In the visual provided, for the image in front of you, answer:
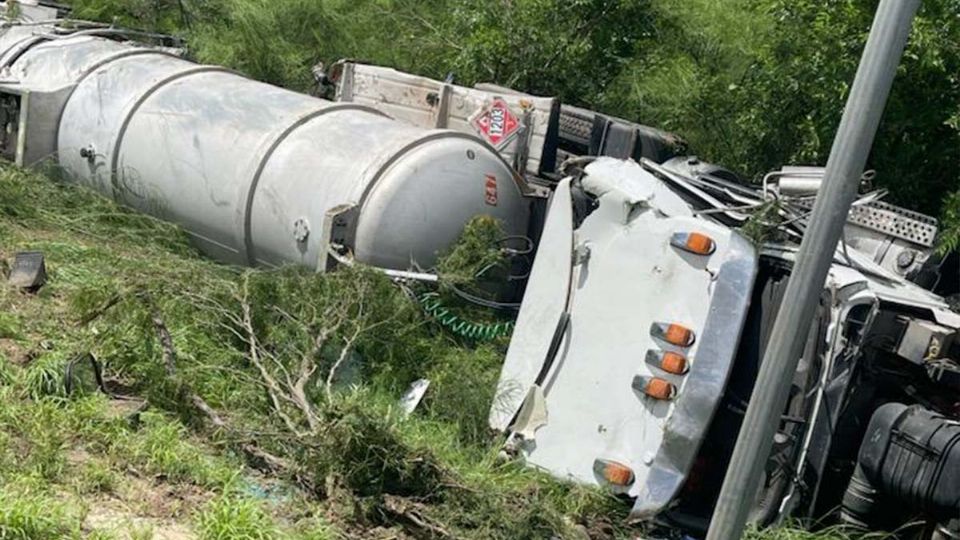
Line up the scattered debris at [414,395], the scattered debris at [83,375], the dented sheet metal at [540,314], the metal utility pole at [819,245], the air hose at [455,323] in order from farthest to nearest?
the air hose at [455,323] → the scattered debris at [414,395] → the dented sheet metal at [540,314] → the scattered debris at [83,375] → the metal utility pole at [819,245]

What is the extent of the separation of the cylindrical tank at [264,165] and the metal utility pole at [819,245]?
13.6 feet

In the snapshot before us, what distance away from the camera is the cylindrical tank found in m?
7.32

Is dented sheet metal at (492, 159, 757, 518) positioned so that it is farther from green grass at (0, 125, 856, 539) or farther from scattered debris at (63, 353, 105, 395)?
scattered debris at (63, 353, 105, 395)

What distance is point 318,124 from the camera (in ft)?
26.4

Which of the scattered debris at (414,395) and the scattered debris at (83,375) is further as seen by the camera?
the scattered debris at (414,395)

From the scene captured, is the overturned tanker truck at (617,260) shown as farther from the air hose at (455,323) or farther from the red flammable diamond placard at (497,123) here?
the air hose at (455,323)

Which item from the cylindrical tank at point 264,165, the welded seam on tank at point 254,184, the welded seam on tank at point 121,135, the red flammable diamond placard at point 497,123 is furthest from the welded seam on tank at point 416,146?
the welded seam on tank at point 121,135

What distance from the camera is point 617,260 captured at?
5.96m

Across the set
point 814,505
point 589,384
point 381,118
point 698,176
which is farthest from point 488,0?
point 814,505

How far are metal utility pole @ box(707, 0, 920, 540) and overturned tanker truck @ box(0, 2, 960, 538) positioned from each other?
6.30ft

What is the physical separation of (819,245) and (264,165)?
Answer: 17.1ft

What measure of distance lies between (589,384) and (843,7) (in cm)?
372

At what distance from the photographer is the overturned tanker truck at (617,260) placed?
17.5 ft

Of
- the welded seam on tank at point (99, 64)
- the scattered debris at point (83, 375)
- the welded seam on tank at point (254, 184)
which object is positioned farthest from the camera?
the welded seam on tank at point (99, 64)
